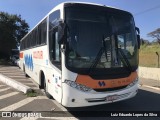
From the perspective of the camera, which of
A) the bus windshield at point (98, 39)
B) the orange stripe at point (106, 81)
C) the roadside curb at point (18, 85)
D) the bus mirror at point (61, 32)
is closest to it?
the bus mirror at point (61, 32)

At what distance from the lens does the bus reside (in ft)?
28.9

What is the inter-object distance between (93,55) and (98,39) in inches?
20.4

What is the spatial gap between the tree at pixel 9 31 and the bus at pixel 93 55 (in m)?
45.6

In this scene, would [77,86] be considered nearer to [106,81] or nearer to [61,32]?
[106,81]

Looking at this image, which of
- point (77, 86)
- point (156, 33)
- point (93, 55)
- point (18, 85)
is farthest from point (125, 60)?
point (156, 33)

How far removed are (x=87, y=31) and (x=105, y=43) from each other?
0.62m

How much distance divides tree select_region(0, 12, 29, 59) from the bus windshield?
152 feet

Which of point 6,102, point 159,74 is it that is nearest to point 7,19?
point 159,74

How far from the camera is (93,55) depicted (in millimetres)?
9039

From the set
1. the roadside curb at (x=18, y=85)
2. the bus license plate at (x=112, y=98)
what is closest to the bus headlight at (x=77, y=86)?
the bus license plate at (x=112, y=98)

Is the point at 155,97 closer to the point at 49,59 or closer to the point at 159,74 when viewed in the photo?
the point at 49,59

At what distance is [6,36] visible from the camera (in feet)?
177

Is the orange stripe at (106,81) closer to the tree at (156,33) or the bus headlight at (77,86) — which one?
the bus headlight at (77,86)

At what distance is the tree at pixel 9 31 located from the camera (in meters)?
54.2
